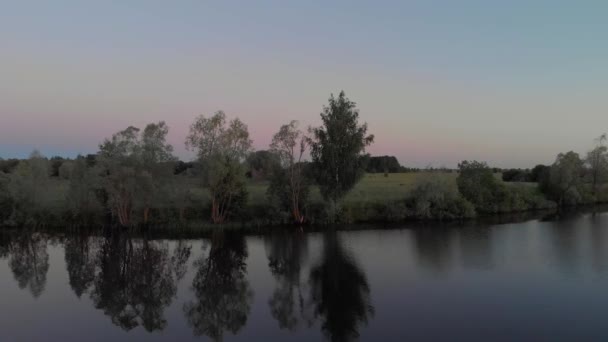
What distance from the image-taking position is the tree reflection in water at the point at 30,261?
2109 centimetres

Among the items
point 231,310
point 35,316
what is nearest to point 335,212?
point 231,310

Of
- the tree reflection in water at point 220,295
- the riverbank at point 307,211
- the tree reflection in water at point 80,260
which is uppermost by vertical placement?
the riverbank at point 307,211

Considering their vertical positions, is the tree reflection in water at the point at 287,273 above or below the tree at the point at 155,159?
below

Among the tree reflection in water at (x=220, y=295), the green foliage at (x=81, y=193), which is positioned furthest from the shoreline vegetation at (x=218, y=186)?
the tree reflection in water at (x=220, y=295)

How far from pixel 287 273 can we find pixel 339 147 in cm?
1816

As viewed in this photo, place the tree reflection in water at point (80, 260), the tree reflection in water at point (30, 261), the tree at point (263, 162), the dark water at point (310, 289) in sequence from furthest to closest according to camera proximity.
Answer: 1. the tree at point (263, 162)
2. the tree reflection in water at point (30, 261)
3. the tree reflection in water at point (80, 260)
4. the dark water at point (310, 289)

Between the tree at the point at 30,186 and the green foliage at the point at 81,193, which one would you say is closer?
the green foliage at the point at 81,193

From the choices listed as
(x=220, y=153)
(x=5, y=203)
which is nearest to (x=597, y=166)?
(x=220, y=153)

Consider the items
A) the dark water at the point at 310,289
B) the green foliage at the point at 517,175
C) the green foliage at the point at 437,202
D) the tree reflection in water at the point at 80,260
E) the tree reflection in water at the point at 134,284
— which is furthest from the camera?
the green foliage at the point at 517,175

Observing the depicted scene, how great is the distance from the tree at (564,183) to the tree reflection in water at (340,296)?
45203 mm

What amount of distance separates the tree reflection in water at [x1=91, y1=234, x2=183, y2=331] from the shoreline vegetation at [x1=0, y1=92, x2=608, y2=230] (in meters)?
7.56

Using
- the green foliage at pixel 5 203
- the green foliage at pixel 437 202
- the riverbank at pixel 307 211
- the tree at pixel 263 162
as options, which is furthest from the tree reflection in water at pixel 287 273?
the green foliage at pixel 5 203

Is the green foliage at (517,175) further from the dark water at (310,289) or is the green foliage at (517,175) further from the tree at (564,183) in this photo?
the dark water at (310,289)

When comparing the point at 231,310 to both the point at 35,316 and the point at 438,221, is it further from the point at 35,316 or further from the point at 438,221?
the point at 438,221
